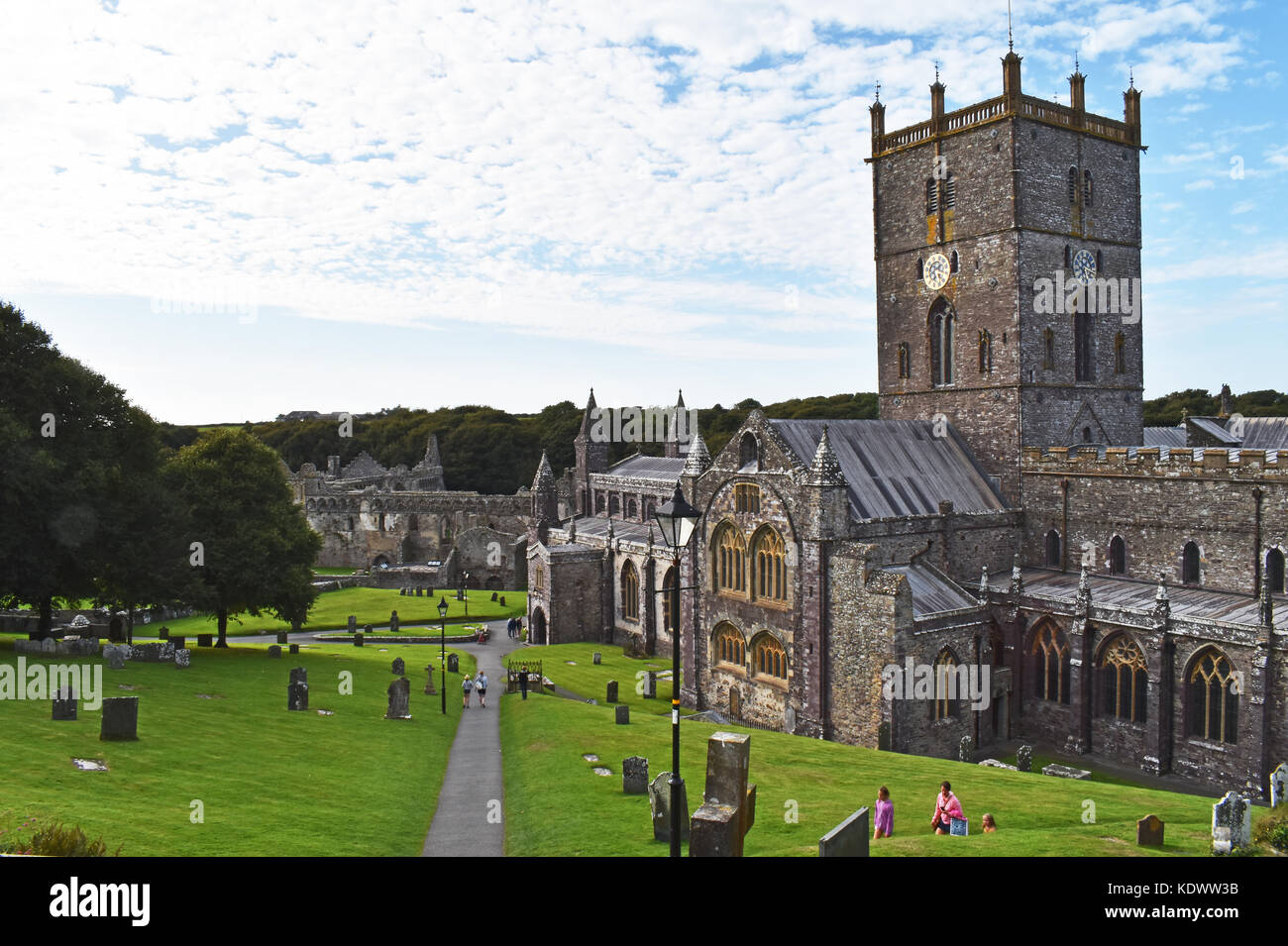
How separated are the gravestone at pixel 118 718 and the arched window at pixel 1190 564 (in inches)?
1206

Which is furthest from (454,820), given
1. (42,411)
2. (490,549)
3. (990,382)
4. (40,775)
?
(490,549)

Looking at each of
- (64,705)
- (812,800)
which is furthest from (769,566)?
(64,705)

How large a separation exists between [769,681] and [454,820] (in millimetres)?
14352

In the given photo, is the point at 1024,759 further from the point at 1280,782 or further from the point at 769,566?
the point at 769,566

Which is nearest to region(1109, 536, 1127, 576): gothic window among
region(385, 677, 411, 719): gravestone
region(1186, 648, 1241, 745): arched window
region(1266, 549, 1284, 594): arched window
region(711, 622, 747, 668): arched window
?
region(1266, 549, 1284, 594): arched window

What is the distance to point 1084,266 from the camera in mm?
35062

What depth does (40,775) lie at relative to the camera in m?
16.5

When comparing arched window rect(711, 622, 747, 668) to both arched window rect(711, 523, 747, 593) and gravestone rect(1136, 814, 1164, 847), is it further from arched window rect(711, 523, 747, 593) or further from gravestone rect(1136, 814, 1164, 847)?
gravestone rect(1136, 814, 1164, 847)

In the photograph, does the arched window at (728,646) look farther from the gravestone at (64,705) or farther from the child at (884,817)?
the gravestone at (64,705)

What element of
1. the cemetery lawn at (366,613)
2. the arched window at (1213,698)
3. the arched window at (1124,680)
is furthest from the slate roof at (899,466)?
the cemetery lawn at (366,613)

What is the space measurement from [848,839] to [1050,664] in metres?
20.3

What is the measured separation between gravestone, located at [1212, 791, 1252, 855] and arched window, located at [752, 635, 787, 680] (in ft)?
53.9
